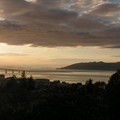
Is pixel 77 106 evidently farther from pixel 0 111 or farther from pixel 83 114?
pixel 0 111

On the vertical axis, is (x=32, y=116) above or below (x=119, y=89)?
below

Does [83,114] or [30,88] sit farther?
[30,88]

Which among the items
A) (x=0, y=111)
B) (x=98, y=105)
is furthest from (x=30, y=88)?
(x=98, y=105)

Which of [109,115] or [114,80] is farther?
[114,80]

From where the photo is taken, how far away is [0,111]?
33656 mm

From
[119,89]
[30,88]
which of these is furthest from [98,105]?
[30,88]

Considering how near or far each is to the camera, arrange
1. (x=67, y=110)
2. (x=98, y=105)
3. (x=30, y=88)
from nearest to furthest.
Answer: (x=67, y=110), (x=98, y=105), (x=30, y=88)

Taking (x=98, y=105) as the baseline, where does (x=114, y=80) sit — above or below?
above

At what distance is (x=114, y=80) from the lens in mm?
28484

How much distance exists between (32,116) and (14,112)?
13.0 feet

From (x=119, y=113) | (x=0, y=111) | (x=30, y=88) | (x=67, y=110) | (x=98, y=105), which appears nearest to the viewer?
(x=119, y=113)

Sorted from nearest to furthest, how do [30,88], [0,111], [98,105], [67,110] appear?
[67,110] < [98,105] < [0,111] < [30,88]

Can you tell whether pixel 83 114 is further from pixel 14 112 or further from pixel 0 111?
pixel 0 111

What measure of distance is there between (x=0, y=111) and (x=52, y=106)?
303 inches
